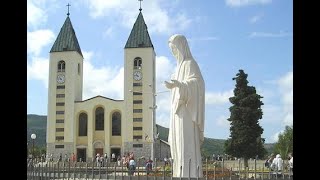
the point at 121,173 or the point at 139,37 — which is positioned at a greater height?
the point at 139,37

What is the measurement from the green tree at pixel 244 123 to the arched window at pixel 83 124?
33.6 metres

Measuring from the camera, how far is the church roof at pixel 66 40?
79.6m

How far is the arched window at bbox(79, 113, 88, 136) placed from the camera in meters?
78.0

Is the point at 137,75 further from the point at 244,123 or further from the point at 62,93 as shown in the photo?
the point at 244,123

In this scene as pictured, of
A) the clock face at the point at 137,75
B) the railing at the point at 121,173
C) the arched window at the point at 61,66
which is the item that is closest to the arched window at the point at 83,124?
the arched window at the point at 61,66

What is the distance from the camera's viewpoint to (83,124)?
7869cm

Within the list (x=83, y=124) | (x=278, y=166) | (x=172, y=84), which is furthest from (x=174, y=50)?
(x=83, y=124)

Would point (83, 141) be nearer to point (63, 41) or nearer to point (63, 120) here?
point (63, 120)

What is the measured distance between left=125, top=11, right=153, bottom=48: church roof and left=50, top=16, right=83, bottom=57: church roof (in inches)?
385

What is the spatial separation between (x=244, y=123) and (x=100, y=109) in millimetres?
34439
